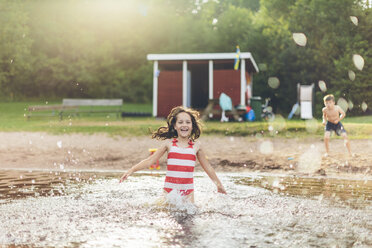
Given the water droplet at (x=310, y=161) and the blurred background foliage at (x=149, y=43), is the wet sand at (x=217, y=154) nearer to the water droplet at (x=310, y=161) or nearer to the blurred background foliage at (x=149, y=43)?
the water droplet at (x=310, y=161)

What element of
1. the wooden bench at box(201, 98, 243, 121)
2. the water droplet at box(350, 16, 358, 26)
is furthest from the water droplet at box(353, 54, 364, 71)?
the wooden bench at box(201, 98, 243, 121)

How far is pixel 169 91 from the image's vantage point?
23.4 meters

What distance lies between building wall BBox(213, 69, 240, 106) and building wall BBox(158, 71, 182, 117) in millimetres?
1809

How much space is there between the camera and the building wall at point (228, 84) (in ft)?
75.2

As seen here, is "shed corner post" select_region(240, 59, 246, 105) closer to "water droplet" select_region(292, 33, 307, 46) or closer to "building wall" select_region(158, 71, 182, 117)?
"building wall" select_region(158, 71, 182, 117)

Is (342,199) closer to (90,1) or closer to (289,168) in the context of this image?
(289,168)

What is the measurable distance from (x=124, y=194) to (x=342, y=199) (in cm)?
281

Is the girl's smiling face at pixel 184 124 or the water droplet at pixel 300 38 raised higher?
the water droplet at pixel 300 38

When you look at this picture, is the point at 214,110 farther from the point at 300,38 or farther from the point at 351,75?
the point at 300,38

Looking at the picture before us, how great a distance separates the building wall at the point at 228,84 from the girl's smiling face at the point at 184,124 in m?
17.6

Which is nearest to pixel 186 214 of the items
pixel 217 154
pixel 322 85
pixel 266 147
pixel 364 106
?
pixel 217 154

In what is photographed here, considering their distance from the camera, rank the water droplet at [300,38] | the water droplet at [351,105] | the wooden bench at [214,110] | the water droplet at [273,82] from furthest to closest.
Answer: the water droplet at [300,38]
the water droplet at [273,82]
the water droplet at [351,105]
the wooden bench at [214,110]

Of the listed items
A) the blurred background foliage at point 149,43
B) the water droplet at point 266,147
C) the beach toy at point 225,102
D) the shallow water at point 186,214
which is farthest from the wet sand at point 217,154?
the blurred background foliage at point 149,43

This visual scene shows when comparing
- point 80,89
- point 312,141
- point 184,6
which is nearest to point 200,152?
point 312,141
